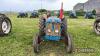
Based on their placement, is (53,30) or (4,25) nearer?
(53,30)

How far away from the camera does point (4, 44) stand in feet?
34.4

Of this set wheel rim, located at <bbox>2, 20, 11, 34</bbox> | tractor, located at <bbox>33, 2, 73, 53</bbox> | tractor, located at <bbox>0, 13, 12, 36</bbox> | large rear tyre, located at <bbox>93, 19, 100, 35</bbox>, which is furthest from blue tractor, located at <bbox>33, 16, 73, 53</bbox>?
large rear tyre, located at <bbox>93, 19, 100, 35</bbox>

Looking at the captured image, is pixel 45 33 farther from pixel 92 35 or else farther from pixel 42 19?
pixel 92 35

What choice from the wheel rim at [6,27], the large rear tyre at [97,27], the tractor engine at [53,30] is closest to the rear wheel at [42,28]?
the tractor engine at [53,30]

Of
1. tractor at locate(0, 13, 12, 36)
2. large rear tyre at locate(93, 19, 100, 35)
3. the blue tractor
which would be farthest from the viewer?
large rear tyre at locate(93, 19, 100, 35)

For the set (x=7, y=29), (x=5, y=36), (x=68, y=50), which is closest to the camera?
(x=68, y=50)

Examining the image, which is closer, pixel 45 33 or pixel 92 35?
pixel 45 33

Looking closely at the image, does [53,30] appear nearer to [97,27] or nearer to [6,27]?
[6,27]

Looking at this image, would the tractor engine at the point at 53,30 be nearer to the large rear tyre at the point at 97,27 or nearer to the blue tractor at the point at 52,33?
the blue tractor at the point at 52,33

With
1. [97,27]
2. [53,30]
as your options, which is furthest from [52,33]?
[97,27]

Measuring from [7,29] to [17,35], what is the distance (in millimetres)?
809

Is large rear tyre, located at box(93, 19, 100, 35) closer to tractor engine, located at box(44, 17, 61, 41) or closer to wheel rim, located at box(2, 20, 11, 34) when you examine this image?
tractor engine, located at box(44, 17, 61, 41)

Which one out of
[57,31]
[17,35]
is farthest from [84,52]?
[17,35]

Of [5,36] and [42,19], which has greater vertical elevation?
[42,19]
